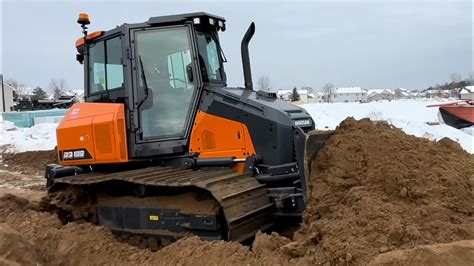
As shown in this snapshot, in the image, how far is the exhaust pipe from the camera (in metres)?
5.80

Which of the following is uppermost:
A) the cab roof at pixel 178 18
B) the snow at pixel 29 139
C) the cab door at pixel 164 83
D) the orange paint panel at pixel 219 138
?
the cab roof at pixel 178 18

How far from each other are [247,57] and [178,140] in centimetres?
141

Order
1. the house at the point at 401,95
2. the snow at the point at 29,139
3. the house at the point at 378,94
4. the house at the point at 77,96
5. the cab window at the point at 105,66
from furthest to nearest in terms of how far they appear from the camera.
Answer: the house at the point at 378,94, the house at the point at 401,95, the snow at the point at 29,139, the house at the point at 77,96, the cab window at the point at 105,66

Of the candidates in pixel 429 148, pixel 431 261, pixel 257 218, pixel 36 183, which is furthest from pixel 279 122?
pixel 36 183

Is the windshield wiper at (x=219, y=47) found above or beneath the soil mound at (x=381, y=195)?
above

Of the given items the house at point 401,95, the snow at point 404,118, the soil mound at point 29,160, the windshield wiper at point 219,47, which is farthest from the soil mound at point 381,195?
the house at point 401,95

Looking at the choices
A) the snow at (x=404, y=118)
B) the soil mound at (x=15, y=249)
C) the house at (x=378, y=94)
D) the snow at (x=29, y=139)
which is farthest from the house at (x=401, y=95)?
the soil mound at (x=15, y=249)

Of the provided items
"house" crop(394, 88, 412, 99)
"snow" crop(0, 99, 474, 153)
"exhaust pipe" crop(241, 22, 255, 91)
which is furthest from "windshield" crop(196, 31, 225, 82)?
"house" crop(394, 88, 412, 99)

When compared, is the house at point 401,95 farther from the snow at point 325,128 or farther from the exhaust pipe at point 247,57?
the exhaust pipe at point 247,57

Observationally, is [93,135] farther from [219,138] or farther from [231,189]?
[231,189]

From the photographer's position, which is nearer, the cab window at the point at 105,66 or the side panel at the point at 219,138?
the side panel at the point at 219,138

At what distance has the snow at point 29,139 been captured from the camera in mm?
15555

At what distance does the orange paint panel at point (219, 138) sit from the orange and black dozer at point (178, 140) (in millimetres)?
12

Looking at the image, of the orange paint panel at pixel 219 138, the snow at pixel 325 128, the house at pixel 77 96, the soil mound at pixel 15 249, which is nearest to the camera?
Result: the soil mound at pixel 15 249
